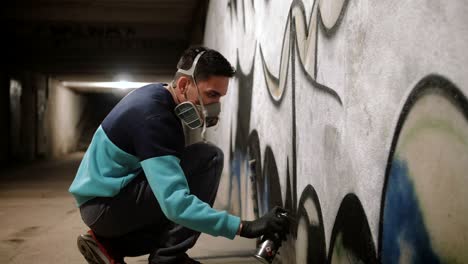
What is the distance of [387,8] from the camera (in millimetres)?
1316

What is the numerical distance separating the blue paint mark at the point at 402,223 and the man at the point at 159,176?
0.80 meters

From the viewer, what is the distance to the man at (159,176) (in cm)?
204

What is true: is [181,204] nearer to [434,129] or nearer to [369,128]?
[369,128]

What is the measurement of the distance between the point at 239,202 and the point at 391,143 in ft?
9.29

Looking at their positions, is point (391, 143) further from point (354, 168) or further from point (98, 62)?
point (98, 62)

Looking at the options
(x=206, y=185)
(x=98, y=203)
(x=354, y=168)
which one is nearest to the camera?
(x=354, y=168)

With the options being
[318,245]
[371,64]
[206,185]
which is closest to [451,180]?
[371,64]

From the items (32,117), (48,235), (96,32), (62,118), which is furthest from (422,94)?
→ (62,118)

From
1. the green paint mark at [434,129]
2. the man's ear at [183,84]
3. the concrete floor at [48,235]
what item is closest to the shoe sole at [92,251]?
the concrete floor at [48,235]

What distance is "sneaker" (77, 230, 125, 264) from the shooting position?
8.16ft

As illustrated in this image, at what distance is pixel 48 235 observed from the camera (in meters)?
3.93

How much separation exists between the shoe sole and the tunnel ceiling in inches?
289

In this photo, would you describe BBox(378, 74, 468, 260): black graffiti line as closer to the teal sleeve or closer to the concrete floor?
the teal sleeve

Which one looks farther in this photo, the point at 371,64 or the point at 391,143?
the point at 371,64
